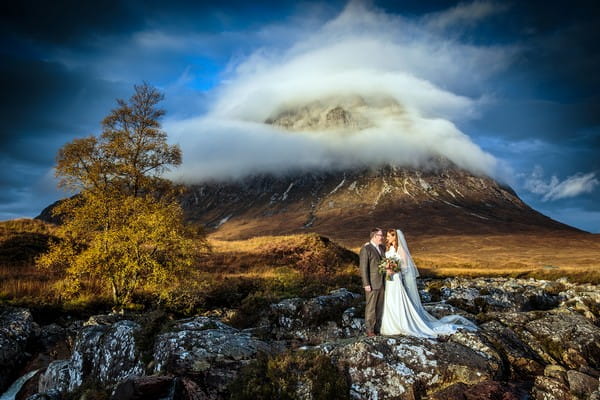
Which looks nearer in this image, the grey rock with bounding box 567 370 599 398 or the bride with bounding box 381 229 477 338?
the grey rock with bounding box 567 370 599 398

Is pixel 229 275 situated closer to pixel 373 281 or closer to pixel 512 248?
pixel 373 281

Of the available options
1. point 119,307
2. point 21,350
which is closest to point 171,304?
point 119,307

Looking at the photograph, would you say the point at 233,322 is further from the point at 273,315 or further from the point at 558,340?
the point at 558,340

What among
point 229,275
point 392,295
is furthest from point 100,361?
point 229,275

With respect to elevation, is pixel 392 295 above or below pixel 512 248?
above

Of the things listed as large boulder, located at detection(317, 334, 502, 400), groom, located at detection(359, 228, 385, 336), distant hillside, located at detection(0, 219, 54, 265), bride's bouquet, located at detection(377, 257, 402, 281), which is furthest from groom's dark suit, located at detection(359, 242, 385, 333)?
distant hillside, located at detection(0, 219, 54, 265)

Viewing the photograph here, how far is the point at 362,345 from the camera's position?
10.3m

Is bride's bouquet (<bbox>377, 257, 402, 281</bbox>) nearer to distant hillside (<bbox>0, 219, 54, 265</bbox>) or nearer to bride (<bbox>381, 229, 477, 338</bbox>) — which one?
bride (<bbox>381, 229, 477, 338</bbox>)

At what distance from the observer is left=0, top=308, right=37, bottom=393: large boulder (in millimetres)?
15523

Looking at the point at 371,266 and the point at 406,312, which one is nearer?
the point at 406,312

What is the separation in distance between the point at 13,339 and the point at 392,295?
17.0 metres

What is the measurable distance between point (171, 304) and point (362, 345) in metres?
16.8

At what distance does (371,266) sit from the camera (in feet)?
44.5

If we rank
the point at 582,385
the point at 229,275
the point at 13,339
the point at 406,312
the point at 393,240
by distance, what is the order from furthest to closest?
the point at 229,275 → the point at 13,339 → the point at 393,240 → the point at 406,312 → the point at 582,385
